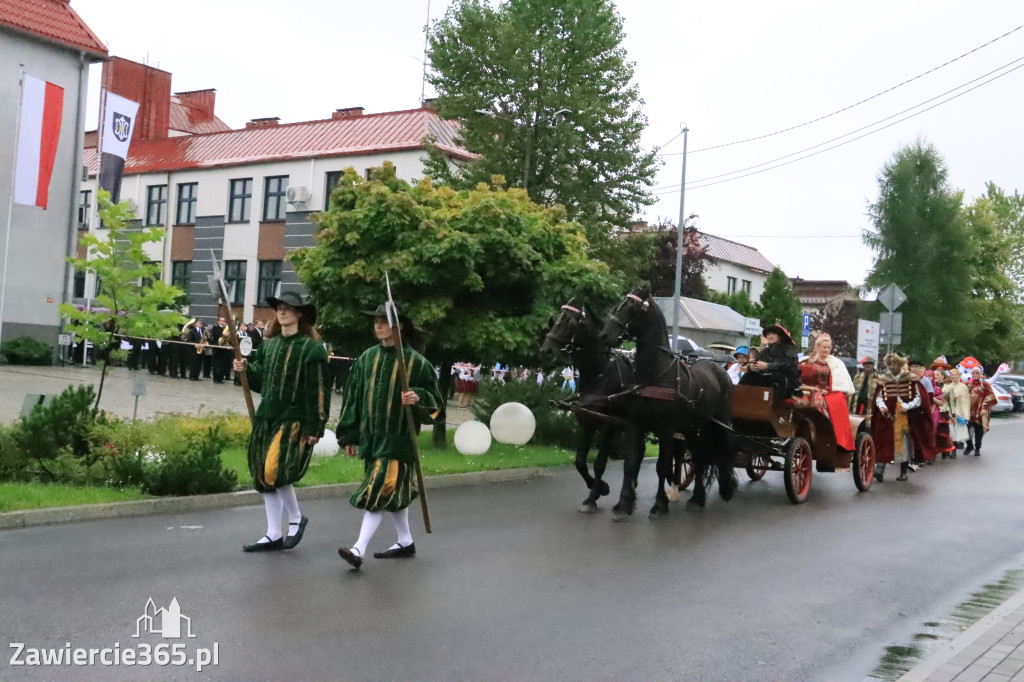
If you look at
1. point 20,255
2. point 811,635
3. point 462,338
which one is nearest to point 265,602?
point 811,635

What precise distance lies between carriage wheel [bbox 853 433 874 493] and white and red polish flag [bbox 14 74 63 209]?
18.2 meters

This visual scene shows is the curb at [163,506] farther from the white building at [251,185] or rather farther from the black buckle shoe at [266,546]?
the white building at [251,185]

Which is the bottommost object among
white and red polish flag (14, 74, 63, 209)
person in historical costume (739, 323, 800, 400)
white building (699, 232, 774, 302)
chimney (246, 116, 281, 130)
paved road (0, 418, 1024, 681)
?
paved road (0, 418, 1024, 681)

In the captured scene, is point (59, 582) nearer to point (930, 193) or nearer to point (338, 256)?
point (338, 256)

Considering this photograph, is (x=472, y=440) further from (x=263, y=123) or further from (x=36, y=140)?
(x=263, y=123)

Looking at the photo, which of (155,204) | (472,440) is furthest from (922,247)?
(472,440)

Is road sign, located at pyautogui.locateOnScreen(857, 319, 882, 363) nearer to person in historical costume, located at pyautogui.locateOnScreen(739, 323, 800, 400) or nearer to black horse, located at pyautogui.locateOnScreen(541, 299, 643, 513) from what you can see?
person in historical costume, located at pyautogui.locateOnScreen(739, 323, 800, 400)

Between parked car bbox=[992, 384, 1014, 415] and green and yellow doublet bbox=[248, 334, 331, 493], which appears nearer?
green and yellow doublet bbox=[248, 334, 331, 493]

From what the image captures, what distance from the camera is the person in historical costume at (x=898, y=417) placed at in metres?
16.3

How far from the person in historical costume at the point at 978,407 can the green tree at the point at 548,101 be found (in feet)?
35.8

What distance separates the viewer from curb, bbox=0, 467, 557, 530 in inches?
357

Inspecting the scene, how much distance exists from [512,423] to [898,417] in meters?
5.97

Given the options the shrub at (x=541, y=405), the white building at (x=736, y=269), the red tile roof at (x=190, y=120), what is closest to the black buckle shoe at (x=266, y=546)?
the shrub at (x=541, y=405)

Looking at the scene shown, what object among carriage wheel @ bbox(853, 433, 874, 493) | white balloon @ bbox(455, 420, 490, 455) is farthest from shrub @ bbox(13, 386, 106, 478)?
carriage wheel @ bbox(853, 433, 874, 493)
